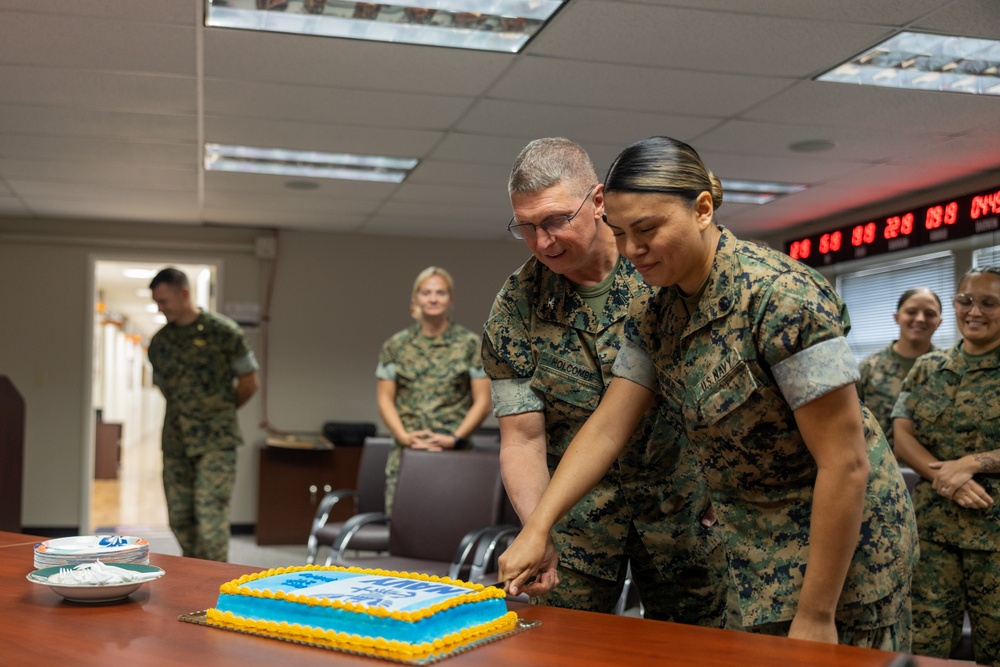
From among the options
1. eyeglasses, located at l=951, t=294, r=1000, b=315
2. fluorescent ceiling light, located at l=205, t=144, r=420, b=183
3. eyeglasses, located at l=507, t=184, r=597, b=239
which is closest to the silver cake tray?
eyeglasses, located at l=507, t=184, r=597, b=239

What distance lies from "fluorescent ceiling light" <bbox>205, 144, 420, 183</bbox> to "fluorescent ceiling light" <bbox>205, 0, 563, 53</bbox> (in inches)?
72.9

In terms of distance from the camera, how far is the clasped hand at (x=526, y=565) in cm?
153

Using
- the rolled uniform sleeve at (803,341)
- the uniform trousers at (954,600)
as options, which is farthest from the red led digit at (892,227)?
the rolled uniform sleeve at (803,341)

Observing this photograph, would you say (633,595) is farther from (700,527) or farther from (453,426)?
(700,527)

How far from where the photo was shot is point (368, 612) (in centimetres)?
124

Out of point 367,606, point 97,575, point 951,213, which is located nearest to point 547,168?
point 367,606

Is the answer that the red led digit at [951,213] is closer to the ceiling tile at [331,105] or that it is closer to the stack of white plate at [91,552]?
the ceiling tile at [331,105]

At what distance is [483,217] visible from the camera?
24.2 ft

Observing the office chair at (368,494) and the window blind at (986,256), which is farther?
the window blind at (986,256)

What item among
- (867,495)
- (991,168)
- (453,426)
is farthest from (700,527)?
(991,168)

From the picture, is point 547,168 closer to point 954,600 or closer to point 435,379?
point 954,600

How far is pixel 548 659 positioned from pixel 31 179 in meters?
6.02

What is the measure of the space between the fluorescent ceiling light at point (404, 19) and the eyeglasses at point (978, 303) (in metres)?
1.73

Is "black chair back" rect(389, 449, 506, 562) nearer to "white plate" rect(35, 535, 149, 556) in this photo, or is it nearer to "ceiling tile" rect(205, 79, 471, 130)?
"ceiling tile" rect(205, 79, 471, 130)
